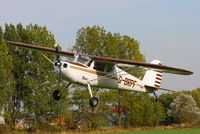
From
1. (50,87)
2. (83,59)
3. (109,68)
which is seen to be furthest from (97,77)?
(50,87)

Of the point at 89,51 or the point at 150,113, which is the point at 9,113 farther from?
the point at 150,113

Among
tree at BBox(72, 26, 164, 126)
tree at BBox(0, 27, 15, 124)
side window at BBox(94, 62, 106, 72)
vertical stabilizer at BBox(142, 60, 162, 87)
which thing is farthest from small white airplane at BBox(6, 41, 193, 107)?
tree at BBox(72, 26, 164, 126)

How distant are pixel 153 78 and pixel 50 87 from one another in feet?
60.1

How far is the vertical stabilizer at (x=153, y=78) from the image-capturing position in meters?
25.2

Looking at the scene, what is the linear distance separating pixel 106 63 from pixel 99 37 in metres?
25.8

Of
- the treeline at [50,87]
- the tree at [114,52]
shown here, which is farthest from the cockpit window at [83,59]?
the tree at [114,52]

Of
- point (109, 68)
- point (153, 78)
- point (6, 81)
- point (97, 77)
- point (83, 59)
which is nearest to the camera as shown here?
point (83, 59)

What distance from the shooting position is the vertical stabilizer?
2520 centimetres

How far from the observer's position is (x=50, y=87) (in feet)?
137

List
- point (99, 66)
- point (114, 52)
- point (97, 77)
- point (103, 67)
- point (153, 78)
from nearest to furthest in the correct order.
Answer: point (97, 77)
point (99, 66)
point (103, 67)
point (153, 78)
point (114, 52)

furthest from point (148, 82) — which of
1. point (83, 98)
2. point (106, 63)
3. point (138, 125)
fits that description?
point (138, 125)

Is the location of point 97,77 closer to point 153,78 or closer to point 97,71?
point 97,71

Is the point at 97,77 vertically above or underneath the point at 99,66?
underneath

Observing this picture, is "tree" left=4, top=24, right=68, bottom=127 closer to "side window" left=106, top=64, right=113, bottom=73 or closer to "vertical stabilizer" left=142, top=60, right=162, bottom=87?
"vertical stabilizer" left=142, top=60, right=162, bottom=87
